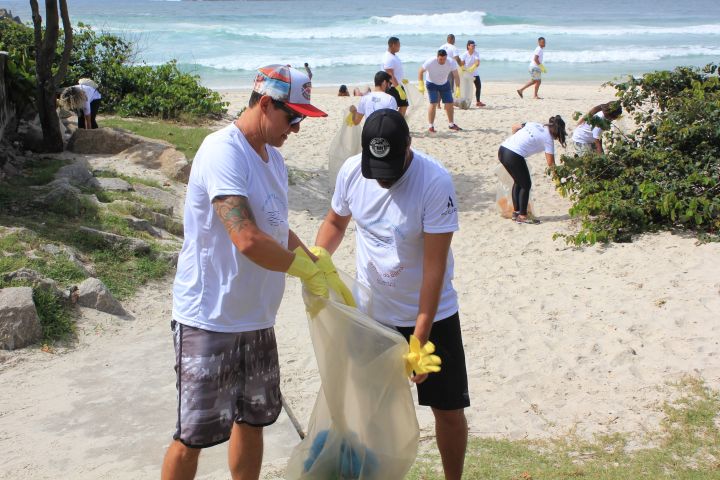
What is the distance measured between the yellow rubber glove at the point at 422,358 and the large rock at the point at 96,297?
3331mm

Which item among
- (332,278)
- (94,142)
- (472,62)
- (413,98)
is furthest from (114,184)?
(472,62)

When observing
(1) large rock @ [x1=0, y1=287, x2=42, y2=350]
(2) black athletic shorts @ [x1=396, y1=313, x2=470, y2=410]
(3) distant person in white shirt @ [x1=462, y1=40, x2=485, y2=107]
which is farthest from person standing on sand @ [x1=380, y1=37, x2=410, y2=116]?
(2) black athletic shorts @ [x1=396, y1=313, x2=470, y2=410]

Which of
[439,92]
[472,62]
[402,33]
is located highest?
[402,33]

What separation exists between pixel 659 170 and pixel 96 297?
5520mm

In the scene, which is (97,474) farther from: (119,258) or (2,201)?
(2,201)

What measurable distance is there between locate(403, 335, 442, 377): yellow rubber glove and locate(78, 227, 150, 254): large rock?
416 centimetres

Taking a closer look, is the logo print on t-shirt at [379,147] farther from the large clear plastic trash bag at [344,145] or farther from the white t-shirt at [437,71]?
the white t-shirt at [437,71]

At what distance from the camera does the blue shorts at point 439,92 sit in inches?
532

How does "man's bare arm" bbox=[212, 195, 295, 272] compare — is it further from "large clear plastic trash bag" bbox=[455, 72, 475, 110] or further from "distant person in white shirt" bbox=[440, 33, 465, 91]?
"large clear plastic trash bag" bbox=[455, 72, 475, 110]

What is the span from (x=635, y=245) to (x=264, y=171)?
211 inches

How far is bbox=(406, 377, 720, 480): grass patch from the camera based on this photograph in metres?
3.56

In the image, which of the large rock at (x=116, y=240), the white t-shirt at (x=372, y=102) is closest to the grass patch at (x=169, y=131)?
the white t-shirt at (x=372, y=102)

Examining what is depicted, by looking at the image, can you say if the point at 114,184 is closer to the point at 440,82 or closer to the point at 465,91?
the point at 440,82

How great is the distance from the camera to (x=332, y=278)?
302 centimetres
